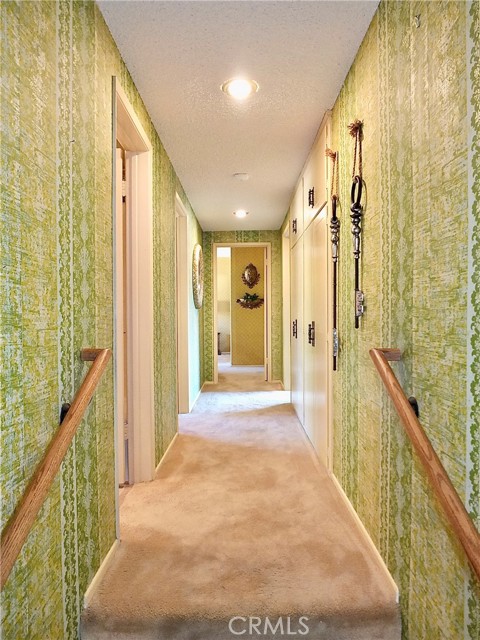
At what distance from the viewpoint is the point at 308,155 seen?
317 centimetres

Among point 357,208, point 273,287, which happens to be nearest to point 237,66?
point 357,208

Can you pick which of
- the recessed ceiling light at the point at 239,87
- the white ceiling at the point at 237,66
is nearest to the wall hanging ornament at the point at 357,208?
the white ceiling at the point at 237,66

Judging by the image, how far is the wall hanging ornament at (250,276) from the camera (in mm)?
7957

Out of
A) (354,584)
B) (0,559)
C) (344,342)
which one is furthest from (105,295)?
(354,584)

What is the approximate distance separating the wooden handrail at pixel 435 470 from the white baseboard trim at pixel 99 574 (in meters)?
1.25

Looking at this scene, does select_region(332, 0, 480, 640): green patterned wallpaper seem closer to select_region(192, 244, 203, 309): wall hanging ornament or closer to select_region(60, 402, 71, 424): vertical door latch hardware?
select_region(60, 402, 71, 424): vertical door latch hardware

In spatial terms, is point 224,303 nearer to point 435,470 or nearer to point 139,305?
point 139,305

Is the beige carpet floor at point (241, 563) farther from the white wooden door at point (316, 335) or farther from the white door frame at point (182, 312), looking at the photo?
the white door frame at point (182, 312)

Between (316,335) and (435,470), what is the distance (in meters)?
1.92

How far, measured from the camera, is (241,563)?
1.64 metres

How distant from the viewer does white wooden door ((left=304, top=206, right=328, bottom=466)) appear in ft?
8.64

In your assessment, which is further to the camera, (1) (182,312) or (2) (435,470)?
(1) (182,312)

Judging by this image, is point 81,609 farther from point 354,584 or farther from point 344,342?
point 344,342

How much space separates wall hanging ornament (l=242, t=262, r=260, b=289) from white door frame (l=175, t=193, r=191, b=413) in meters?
3.63
